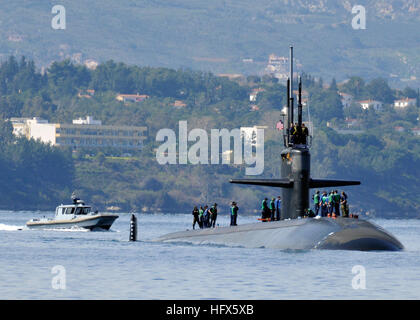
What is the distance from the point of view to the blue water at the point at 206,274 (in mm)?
40688

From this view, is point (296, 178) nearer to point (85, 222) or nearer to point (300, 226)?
point (300, 226)

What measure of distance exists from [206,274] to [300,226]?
7.03 metres

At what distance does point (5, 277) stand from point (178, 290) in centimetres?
799

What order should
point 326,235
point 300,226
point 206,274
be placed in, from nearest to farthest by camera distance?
point 206,274
point 326,235
point 300,226

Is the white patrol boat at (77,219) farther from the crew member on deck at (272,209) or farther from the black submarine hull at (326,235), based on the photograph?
the black submarine hull at (326,235)

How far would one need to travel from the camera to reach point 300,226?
5306cm

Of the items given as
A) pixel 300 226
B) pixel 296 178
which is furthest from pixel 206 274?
pixel 296 178

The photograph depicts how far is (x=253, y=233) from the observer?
57.8m

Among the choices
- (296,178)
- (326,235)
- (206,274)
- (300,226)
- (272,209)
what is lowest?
(206,274)

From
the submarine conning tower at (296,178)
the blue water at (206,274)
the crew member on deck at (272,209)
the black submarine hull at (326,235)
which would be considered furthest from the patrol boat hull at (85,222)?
the submarine conning tower at (296,178)

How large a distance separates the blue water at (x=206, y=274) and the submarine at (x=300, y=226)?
0.49 meters

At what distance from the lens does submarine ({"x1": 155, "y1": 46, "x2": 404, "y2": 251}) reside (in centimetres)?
5153

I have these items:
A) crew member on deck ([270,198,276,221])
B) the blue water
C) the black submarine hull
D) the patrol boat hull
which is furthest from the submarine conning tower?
the patrol boat hull
